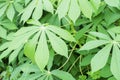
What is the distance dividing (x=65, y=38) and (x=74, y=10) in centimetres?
14

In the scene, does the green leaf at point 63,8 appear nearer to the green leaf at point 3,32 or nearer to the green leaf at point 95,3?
the green leaf at point 95,3

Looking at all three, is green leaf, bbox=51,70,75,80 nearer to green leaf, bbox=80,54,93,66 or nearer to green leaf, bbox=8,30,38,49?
green leaf, bbox=80,54,93,66

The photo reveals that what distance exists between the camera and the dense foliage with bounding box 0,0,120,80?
1.27 m

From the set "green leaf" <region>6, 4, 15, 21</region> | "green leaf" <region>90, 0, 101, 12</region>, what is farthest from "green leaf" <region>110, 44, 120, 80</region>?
"green leaf" <region>6, 4, 15, 21</region>

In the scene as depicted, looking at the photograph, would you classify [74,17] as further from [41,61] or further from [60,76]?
[60,76]

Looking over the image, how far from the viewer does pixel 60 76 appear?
5.11 ft

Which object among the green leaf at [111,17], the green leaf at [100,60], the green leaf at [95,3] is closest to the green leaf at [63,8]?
the green leaf at [95,3]

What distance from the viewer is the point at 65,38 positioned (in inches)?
51.6

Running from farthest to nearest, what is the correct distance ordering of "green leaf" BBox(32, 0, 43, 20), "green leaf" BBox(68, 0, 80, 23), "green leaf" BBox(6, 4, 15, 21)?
"green leaf" BBox(6, 4, 15, 21) → "green leaf" BBox(32, 0, 43, 20) → "green leaf" BBox(68, 0, 80, 23)

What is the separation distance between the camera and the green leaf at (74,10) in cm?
124

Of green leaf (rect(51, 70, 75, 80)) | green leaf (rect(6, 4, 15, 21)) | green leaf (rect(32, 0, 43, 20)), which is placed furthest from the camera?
green leaf (rect(6, 4, 15, 21))

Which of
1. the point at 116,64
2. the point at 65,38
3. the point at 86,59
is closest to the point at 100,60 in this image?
the point at 116,64

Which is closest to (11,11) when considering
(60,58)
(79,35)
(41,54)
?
(60,58)

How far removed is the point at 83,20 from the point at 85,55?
0.67 ft
